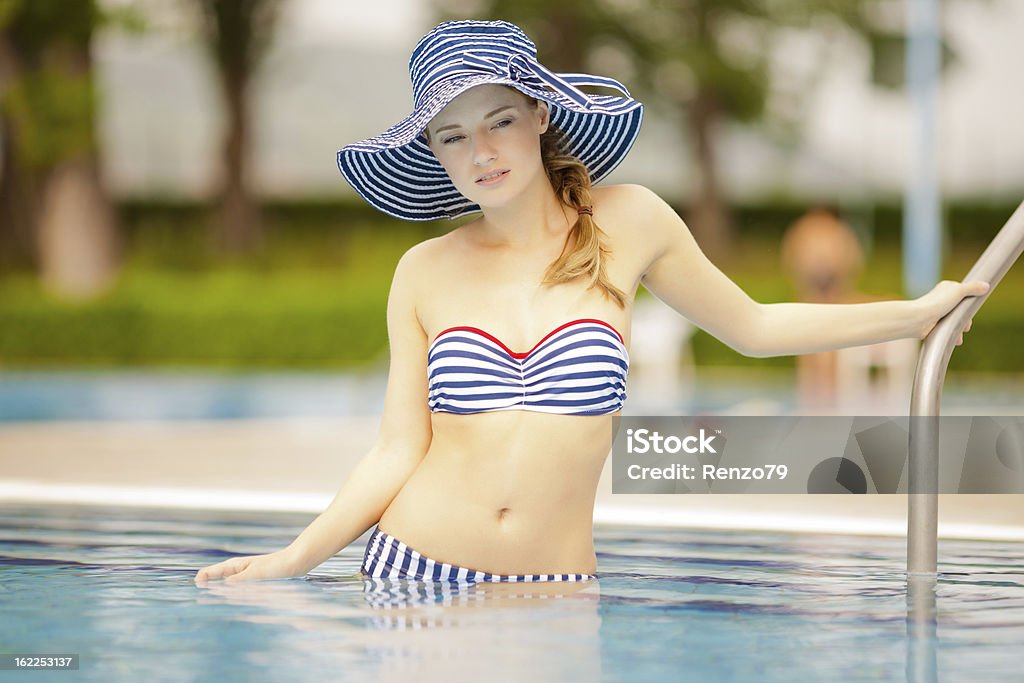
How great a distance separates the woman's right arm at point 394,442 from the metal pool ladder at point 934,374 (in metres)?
1.23

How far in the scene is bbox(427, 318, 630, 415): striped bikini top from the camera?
3600 millimetres

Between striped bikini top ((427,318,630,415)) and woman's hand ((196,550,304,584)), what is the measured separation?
65 cm

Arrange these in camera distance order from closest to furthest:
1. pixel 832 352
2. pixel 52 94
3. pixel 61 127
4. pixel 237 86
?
pixel 832 352, pixel 52 94, pixel 61 127, pixel 237 86

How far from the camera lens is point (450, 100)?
3545mm

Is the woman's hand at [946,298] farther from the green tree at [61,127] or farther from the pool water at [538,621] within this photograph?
the green tree at [61,127]

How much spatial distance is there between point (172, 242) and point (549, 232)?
1354 inches

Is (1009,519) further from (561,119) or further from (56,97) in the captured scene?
(56,97)

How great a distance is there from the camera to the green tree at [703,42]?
1225 inches

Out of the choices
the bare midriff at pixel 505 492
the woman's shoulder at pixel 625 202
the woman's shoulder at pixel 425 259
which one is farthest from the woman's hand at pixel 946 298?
the woman's shoulder at pixel 425 259

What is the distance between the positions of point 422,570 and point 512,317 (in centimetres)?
68

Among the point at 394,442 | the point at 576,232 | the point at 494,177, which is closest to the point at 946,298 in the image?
the point at 576,232

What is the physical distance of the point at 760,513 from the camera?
252 inches

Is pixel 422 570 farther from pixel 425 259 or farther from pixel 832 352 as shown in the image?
pixel 832 352

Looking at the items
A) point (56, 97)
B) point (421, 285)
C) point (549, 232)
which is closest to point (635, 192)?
point (549, 232)
